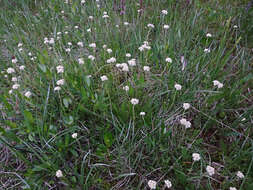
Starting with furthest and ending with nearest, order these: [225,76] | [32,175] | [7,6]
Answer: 1. [7,6]
2. [225,76]
3. [32,175]

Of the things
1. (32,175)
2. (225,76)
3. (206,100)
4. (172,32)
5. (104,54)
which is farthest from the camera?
(172,32)

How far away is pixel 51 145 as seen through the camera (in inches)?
59.8

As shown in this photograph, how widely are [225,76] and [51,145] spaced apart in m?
1.84

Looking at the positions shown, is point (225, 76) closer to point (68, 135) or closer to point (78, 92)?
point (78, 92)

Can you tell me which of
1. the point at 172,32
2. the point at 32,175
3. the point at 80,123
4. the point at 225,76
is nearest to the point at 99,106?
the point at 80,123

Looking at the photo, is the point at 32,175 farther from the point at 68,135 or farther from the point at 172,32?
the point at 172,32

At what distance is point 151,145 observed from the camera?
1539 mm

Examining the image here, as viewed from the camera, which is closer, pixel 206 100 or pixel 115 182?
pixel 115 182

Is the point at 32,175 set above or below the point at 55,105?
below

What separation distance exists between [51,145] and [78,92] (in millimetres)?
575

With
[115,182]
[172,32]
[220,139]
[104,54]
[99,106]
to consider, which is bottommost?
[115,182]

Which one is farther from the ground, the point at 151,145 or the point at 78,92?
the point at 78,92

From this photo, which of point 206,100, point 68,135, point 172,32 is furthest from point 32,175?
point 172,32

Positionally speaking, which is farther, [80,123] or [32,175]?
[80,123]
